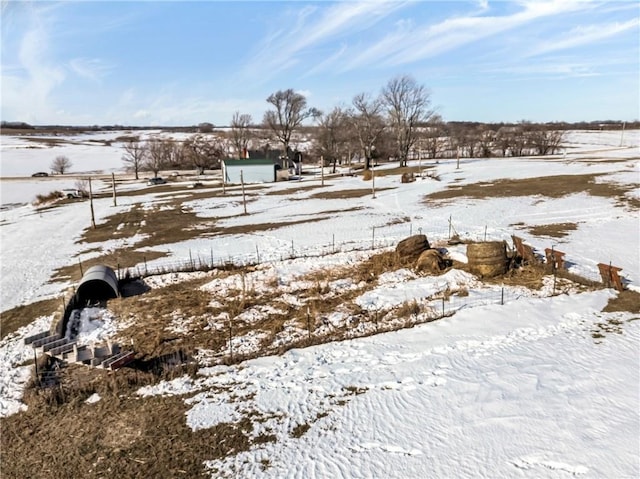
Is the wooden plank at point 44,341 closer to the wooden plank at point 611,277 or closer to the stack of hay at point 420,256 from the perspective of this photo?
the stack of hay at point 420,256

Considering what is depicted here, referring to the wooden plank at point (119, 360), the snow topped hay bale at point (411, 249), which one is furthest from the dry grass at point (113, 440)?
the snow topped hay bale at point (411, 249)

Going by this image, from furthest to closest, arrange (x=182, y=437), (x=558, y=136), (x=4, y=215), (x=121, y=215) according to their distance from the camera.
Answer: (x=558, y=136), (x=4, y=215), (x=121, y=215), (x=182, y=437)

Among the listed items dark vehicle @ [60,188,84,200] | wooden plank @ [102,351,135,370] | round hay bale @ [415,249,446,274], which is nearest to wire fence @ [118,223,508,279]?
round hay bale @ [415,249,446,274]

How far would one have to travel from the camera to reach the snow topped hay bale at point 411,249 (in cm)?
1889

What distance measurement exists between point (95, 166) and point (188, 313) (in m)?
98.4

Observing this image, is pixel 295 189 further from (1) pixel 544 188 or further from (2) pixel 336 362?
(2) pixel 336 362

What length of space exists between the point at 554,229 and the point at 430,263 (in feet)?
36.6

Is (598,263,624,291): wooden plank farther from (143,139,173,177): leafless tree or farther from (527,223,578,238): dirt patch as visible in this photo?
(143,139,173,177): leafless tree

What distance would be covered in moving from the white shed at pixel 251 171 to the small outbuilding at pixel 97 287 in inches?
1755

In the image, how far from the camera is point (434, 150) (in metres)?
86.2

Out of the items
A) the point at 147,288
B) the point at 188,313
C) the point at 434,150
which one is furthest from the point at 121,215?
the point at 434,150

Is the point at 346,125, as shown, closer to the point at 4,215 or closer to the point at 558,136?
the point at 558,136

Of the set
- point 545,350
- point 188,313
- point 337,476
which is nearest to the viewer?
point 337,476

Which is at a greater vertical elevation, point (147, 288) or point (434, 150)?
point (434, 150)
